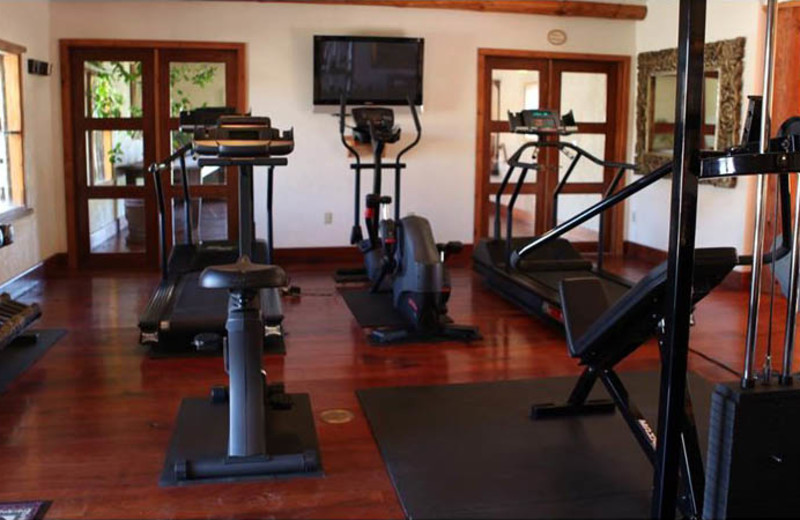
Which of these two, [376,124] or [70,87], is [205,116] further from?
[70,87]

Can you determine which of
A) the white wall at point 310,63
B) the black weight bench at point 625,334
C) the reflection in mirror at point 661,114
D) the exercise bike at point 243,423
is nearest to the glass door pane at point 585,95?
the white wall at point 310,63

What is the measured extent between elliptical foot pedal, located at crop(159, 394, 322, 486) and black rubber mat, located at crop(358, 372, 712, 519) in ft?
1.02

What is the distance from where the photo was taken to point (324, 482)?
9.79ft

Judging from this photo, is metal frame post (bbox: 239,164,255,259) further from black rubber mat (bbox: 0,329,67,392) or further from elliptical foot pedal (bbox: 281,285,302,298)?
elliptical foot pedal (bbox: 281,285,302,298)

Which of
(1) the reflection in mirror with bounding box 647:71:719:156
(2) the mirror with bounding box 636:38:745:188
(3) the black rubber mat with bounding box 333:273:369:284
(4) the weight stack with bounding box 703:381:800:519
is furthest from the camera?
(1) the reflection in mirror with bounding box 647:71:719:156

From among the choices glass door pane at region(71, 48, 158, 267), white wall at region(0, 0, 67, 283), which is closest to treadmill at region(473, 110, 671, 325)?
glass door pane at region(71, 48, 158, 267)

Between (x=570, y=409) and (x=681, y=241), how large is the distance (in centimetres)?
211

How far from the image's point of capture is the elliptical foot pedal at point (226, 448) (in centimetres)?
299

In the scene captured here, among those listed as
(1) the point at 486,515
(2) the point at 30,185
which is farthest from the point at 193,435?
(2) the point at 30,185

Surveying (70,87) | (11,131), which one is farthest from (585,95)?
(11,131)

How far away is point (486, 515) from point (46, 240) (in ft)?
18.5

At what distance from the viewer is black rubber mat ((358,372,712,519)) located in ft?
9.17

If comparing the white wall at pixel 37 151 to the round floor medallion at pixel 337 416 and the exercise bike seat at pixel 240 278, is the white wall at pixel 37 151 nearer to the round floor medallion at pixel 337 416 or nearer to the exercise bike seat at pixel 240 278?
the round floor medallion at pixel 337 416

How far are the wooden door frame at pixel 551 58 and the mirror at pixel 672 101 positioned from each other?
15 centimetres
